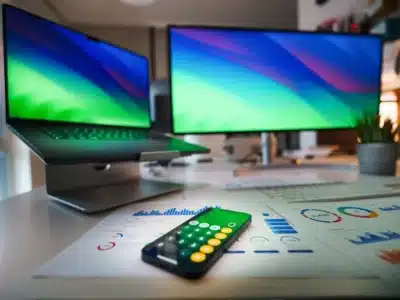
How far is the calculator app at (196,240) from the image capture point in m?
0.21

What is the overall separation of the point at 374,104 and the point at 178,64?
0.64 meters

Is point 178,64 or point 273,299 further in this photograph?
point 178,64

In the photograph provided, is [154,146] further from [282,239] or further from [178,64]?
[282,239]

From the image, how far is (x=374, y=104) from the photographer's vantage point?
2.73 ft

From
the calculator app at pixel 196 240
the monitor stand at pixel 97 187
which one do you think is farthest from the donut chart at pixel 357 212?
the monitor stand at pixel 97 187

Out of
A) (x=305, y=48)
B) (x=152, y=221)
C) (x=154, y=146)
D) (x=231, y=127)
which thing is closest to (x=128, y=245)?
(x=152, y=221)

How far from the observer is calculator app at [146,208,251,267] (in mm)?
213

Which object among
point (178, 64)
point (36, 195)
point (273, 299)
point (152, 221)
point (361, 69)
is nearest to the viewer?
point (273, 299)

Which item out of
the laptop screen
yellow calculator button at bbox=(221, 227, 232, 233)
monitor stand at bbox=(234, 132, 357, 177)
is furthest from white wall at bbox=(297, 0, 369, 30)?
yellow calculator button at bbox=(221, 227, 232, 233)

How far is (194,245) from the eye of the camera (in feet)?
0.76

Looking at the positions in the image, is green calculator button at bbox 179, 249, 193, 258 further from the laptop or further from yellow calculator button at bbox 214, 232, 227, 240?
the laptop

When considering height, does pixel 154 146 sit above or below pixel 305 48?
below

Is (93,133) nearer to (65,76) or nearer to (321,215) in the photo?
(65,76)

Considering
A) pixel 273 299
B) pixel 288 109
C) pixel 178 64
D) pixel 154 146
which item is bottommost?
pixel 273 299
